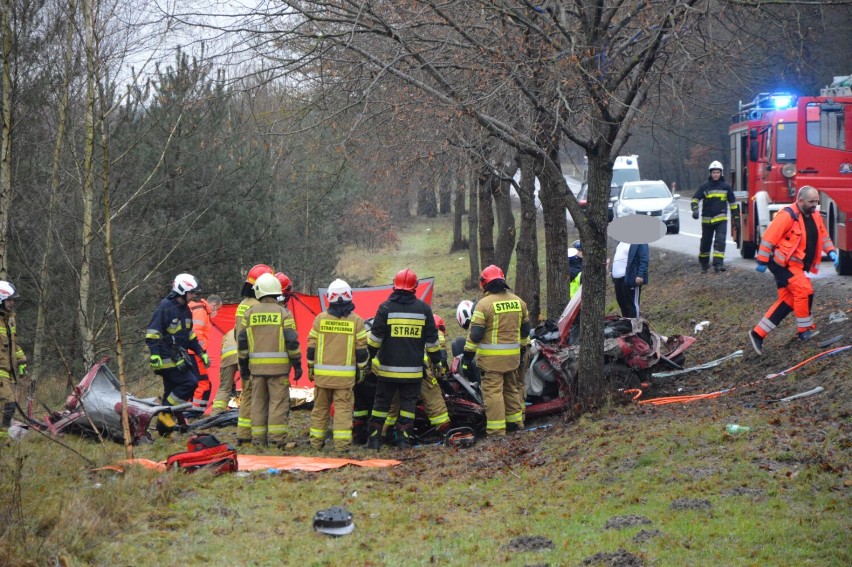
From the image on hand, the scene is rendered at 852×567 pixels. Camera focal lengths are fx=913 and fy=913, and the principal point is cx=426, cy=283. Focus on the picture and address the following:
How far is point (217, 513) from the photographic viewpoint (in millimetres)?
6430

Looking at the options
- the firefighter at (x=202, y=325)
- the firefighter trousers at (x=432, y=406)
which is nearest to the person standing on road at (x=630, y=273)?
the firefighter trousers at (x=432, y=406)

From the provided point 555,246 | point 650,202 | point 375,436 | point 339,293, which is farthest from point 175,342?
point 650,202

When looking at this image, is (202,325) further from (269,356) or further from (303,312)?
(269,356)

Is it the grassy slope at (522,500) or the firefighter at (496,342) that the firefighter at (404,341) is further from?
the grassy slope at (522,500)

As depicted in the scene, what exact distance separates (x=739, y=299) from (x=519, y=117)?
5.81m

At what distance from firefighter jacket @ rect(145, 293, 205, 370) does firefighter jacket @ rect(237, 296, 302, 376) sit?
56.0 inches

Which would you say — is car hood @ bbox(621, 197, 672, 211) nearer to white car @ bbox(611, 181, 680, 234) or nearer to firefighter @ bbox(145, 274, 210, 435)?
white car @ bbox(611, 181, 680, 234)

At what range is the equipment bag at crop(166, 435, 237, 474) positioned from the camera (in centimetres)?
737

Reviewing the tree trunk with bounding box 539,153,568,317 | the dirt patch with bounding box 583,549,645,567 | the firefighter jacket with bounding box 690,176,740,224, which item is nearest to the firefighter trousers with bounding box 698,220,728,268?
the firefighter jacket with bounding box 690,176,740,224

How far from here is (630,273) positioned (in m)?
12.2

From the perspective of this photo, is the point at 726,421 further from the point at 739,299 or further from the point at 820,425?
the point at 739,299

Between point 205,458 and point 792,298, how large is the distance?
6340mm

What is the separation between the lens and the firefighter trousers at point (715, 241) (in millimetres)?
16172

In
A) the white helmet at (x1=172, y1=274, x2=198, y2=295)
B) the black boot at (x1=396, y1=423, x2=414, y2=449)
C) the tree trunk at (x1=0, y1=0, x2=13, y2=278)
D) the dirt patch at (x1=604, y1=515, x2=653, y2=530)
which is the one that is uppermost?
the tree trunk at (x1=0, y1=0, x2=13, y2=278)
